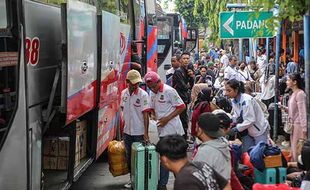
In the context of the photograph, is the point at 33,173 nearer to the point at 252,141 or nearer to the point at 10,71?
the point at 10,71

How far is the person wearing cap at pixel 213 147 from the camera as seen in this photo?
4438mm

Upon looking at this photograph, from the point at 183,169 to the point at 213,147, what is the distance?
1045 mm

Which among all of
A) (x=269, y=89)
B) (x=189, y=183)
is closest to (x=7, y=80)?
(x=189, y=183)

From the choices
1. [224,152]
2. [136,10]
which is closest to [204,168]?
[224,152]

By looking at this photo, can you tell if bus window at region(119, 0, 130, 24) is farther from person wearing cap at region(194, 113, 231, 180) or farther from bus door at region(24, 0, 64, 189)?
person wearing cap at region(194, 113, 231, 180)

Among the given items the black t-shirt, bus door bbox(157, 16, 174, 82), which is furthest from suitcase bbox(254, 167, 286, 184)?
bus door bbox(157, 16, 174, 82)

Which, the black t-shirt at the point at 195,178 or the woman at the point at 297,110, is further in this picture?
the woman at the point at 297,110

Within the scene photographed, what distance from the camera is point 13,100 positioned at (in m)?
4.76

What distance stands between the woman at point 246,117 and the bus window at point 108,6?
2.31m

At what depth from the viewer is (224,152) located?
4547 millimetres

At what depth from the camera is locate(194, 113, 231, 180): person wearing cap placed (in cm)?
444

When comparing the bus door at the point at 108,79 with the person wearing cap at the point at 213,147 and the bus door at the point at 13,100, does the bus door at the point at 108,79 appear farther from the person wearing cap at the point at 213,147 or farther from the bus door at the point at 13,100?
the person wearing cap at the point at 213,147

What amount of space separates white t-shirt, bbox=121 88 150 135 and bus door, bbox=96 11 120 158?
0.36 metres

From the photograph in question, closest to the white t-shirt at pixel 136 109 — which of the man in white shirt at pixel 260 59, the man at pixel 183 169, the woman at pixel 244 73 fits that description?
the man at pixel 183 169
